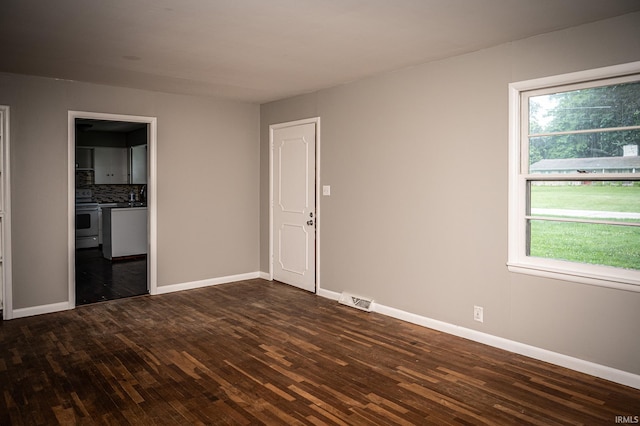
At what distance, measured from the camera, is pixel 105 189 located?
33.9 feet

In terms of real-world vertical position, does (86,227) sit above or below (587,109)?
below

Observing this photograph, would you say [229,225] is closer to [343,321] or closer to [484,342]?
[343,321]

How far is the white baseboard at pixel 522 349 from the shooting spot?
318 cm

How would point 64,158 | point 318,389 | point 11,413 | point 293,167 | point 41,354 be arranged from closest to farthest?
1. point 11,413
2. point 318,389
3. point 41,354
4. point 64,158
5. point 293,167

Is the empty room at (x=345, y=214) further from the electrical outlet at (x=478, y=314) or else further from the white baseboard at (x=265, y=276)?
the white baseboard at (x=265, y=276)

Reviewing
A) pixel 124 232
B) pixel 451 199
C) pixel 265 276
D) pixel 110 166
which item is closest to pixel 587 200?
pixel 451 199

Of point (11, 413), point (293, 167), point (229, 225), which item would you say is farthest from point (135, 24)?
point (229, 225)

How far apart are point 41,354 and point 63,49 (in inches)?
100

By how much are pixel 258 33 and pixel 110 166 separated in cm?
786

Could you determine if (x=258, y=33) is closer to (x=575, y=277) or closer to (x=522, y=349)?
(x=575, y=277)

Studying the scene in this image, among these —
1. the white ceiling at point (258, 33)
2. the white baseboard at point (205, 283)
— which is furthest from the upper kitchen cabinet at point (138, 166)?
the white ceiling at point (258, 33)

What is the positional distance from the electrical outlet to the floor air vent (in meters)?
1.22

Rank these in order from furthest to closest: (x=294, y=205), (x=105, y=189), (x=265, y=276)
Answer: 1. (x=105, y=189)
2. (x=265, y=276)
3. (x=294, y=205)

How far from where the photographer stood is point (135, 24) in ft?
10.7
